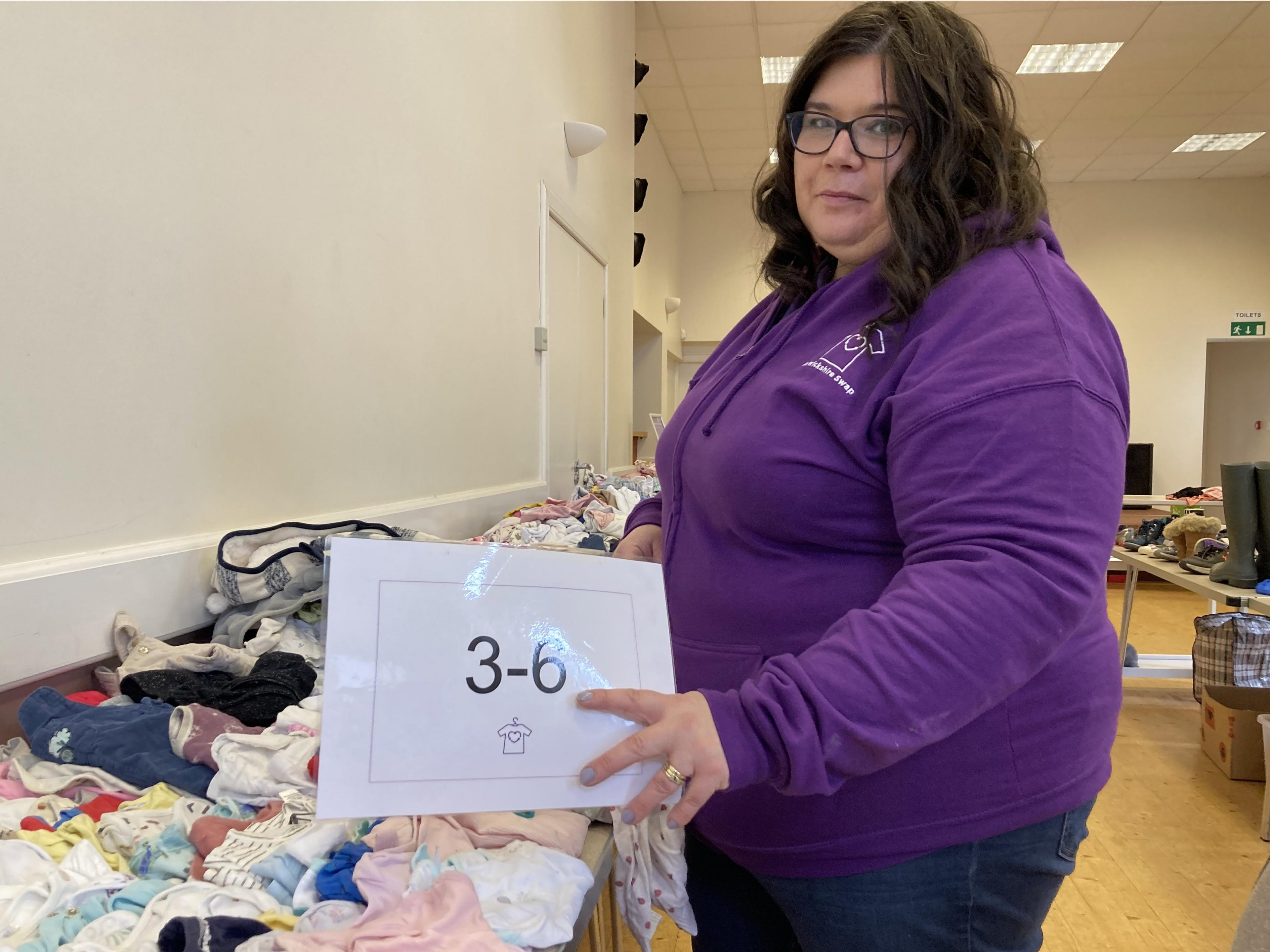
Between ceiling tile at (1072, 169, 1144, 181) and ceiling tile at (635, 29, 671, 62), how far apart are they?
196 inches

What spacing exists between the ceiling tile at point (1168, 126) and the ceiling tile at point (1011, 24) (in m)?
1.92

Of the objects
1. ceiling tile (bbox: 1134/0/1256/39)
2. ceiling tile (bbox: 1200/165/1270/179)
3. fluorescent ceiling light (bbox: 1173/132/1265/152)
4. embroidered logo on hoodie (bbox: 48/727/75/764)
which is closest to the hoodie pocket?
embroidered logo on hoodie (bbox: 48/727/75/764)

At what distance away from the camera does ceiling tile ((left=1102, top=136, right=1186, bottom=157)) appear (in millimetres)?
7945

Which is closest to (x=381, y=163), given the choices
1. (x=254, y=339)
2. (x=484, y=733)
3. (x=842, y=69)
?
(x=254, y=339)

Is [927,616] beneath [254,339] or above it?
beneath

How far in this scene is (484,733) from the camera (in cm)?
63

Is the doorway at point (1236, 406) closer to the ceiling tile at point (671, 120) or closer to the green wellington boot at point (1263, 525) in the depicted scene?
the ceiling tile at point (671, 120)

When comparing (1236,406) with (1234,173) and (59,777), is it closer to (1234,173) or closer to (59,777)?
(1234,173)

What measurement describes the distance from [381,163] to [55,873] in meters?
1.83

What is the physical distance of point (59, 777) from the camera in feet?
3.44

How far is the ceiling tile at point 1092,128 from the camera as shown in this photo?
753 centimetres

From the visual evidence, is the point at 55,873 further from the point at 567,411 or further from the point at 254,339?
the point at 567,411

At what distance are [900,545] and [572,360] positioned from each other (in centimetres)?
359

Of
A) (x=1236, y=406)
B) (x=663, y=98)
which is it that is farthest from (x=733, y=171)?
(x=1236, y=406)
